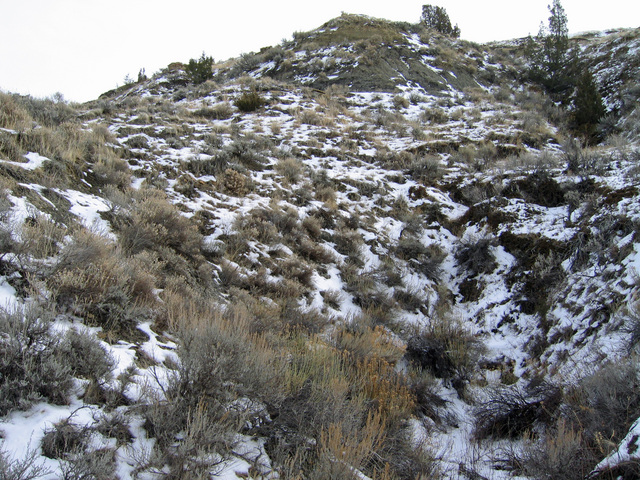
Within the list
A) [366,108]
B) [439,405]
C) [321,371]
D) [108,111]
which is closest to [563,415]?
[439,405]

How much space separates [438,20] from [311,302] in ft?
109

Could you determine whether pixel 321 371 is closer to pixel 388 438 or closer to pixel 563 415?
pixel 388 438

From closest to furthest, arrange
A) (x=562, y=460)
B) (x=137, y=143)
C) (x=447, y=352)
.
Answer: (x=562, y=460) < (x=447, y=352) < (x=137, y=143)

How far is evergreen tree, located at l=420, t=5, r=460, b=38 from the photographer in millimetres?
29422

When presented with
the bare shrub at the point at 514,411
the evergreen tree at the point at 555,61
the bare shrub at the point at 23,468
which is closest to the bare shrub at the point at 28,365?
the bare shrub at the point at 23,468

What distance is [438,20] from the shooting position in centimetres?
2967

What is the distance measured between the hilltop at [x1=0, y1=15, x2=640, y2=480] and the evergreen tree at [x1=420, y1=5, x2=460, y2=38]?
75.7ft

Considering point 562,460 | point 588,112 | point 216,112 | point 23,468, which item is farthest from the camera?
point 216,112

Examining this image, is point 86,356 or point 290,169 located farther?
point 290,169

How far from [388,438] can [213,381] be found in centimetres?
147

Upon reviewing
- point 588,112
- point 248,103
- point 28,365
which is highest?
point 248,103

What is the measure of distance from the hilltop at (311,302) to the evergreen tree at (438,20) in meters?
23.1

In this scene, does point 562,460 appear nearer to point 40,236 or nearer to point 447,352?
point 447,352

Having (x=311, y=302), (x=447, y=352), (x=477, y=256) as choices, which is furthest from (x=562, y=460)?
(x=477, y=256)
